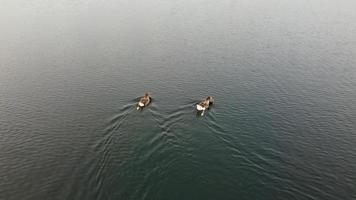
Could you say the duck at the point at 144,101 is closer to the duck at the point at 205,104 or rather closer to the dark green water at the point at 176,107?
the dark green water at the point at 176,107

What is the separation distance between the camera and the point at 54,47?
5644 centimetres

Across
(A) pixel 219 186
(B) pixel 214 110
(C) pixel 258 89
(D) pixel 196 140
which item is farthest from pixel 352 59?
(A) pixel 219 186

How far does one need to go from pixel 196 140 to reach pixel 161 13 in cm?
4808

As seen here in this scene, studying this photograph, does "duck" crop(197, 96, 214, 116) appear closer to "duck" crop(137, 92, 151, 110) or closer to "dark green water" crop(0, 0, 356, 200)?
"dark green water" crop(0, 0, 356, 200)

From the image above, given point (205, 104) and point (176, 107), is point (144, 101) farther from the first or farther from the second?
point (205, 104)

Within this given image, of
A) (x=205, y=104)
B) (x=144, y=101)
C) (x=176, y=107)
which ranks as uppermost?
(x=205, y=104)

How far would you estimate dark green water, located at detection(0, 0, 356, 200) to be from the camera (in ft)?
92.6

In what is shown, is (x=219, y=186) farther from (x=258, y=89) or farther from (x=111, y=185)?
(x=258, y=89)

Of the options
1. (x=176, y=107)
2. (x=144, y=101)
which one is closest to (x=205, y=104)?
(x=176, y=107)

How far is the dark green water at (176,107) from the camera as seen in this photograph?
28219mm

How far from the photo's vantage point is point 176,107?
1542 inches

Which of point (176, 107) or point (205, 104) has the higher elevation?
point (205, 104)

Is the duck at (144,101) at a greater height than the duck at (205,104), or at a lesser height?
lesser

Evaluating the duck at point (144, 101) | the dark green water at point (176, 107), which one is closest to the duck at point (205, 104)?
the dark green water at point (176, 107)
